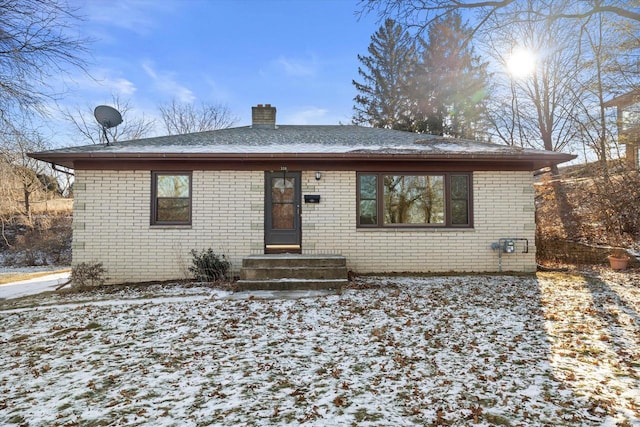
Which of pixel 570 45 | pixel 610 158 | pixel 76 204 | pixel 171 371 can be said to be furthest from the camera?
pixel 610 158

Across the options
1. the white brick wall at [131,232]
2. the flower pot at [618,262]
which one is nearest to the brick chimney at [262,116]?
the white brick wall at [131,232]

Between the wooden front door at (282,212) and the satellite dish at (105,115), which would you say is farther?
the satellite dish at (105,115)

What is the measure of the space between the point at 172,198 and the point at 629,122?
14.6m

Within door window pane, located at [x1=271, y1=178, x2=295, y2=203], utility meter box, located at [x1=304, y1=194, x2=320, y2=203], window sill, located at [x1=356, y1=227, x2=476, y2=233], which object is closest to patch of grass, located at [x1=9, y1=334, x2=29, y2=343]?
door window pane, located at [x1=271, y1=178, x2=295, y2=203]

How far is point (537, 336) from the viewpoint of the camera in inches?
169

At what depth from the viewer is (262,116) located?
39.4 feet

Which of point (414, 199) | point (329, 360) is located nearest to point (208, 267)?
point (329, 360)

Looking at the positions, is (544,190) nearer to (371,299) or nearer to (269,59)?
(371,299)

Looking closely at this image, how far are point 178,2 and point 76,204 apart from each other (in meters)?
6.15

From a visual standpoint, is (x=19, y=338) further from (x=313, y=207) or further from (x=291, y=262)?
(x=313, y=207)

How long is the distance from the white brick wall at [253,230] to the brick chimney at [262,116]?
13.8ft

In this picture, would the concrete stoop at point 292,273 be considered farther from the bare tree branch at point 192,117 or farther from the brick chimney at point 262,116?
the bare tree branch at point 192,117

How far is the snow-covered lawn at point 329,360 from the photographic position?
2.76 metres

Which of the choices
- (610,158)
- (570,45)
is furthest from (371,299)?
(610,158)
